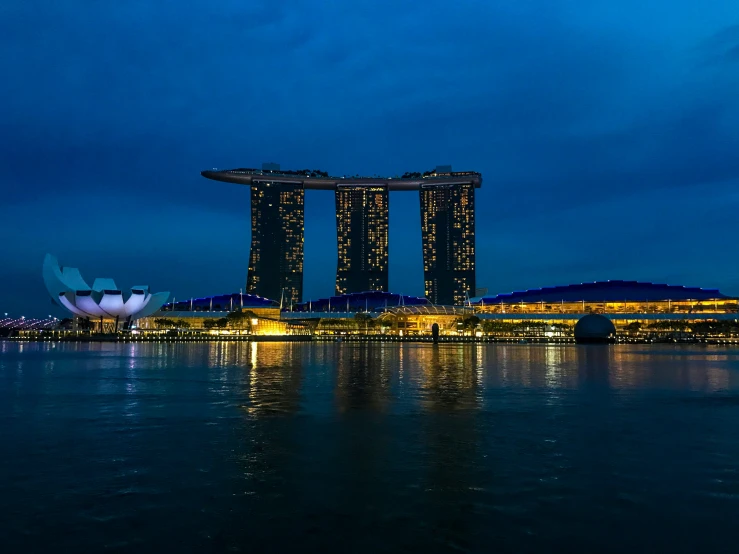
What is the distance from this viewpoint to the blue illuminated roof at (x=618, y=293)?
139 meters

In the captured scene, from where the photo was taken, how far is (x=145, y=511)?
831 centimetres

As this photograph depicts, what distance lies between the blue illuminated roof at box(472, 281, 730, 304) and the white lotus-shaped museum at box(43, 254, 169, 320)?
278 ft

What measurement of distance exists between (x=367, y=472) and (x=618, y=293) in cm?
14250

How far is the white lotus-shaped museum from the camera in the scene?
373ft

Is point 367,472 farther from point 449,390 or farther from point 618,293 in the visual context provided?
point 618,293

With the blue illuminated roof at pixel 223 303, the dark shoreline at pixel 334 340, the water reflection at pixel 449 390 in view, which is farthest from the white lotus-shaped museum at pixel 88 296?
the water reflection at pixel 449 390

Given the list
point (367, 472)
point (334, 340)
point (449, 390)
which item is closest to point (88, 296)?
point (334, 340)

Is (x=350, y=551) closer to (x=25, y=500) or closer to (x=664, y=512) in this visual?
(x=664, y=512)

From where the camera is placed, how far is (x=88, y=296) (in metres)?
113

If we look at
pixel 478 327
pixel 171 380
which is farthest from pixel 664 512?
pixel 478 327

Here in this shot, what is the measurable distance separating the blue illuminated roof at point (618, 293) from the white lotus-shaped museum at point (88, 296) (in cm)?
8484

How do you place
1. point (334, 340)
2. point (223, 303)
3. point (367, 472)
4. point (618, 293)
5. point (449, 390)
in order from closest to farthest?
point (367, 472), point (449, 390), point (334, 340), point (618, 293), point (223, 303)

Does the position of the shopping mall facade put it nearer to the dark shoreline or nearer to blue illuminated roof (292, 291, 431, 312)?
the dark shoreline

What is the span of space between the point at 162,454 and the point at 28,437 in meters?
3.80
